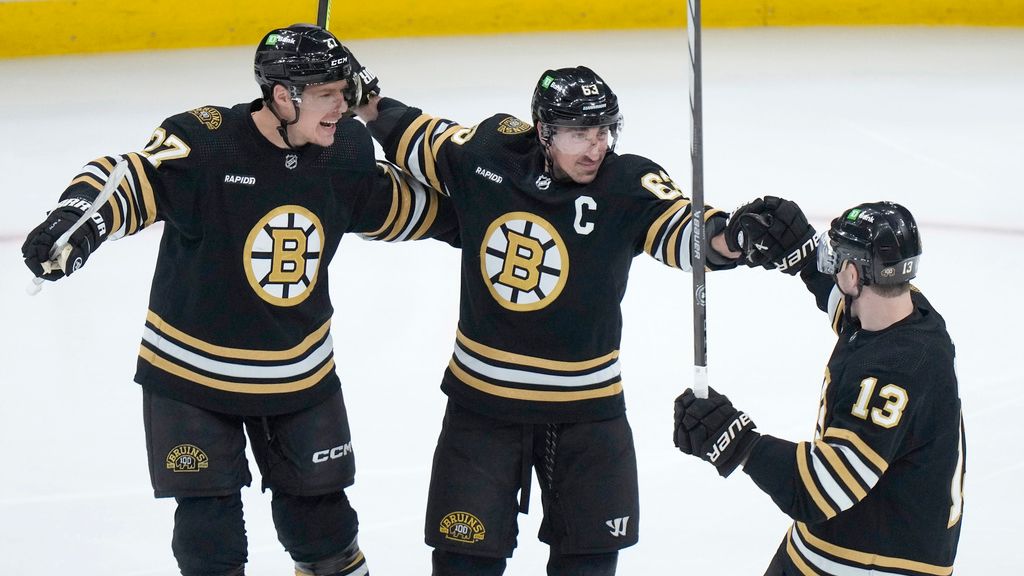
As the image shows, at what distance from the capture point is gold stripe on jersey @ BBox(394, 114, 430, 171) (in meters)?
3.42

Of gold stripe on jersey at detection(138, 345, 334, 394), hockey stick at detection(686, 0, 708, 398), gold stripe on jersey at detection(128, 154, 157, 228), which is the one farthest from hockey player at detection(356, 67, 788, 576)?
gold stripe on jersey at detection(128, 154, 157, 228)

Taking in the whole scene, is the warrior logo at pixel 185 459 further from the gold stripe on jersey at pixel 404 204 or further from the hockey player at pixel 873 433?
the hockey player at pixel 873 433

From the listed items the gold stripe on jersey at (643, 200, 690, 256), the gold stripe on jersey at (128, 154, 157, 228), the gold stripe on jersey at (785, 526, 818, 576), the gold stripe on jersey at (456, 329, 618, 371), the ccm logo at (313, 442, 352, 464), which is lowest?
the gold stripe on jersey at (785, 526, 818, 576)

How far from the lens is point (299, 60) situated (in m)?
3.18

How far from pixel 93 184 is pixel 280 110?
1.41 ft

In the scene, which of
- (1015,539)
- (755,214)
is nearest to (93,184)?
(755,214)

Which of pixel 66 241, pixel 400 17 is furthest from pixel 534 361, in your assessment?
pixel 400 17

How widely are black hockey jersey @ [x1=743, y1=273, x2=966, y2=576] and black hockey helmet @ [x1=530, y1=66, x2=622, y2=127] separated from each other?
26.7 inches

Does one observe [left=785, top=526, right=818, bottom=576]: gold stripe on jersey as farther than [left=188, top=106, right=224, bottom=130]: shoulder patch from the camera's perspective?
No

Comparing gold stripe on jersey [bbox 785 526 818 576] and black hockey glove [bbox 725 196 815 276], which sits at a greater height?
black hockey glove [bbox 725 196 815 276]

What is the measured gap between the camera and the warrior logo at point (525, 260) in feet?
10.5

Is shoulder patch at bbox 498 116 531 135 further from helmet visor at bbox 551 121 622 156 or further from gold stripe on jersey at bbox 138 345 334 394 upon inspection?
gold stripe on jersey at bbox 138 345 334 394

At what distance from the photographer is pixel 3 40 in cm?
889

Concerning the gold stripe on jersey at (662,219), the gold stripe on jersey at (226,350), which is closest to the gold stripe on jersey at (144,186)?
the gold stripe on jersey at (226,350)
